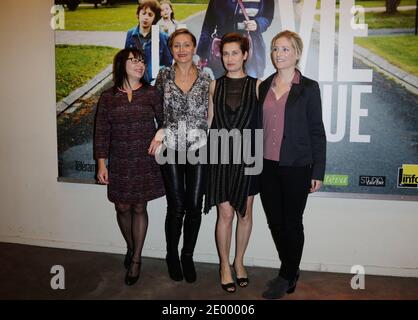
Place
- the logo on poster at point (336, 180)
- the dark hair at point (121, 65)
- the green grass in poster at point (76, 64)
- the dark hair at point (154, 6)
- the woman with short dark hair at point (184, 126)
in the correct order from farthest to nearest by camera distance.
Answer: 1. the green grass in poster at point (76, 64)
2. the dark hair at point (154, 6)
3. the logo on poster at point (336, 180)
4. the dark hair at point (121, 65)
5. the woman with short dark hair at point (184, 126)

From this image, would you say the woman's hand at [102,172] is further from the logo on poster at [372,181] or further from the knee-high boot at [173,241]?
the logo on poster at [372,181]

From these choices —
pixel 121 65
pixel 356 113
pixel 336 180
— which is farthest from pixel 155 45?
pixel 336 180

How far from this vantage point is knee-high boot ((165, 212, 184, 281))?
2611 millimetres

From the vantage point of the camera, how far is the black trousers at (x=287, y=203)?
7.75 ft

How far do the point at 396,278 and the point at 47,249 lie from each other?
2784 millimetres

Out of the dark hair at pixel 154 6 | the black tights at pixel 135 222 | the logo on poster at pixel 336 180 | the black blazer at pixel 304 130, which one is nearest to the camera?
the black blazer at pixel 304 130

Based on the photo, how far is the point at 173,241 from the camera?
2635 mm

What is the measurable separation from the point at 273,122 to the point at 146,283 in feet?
4.60

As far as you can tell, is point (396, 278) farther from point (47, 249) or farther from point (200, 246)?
point (47, 249)

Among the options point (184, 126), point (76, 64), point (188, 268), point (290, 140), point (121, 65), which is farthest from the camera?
point (76, 64)

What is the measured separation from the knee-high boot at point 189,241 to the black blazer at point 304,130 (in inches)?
27.6

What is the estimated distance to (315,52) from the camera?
2.75 meters

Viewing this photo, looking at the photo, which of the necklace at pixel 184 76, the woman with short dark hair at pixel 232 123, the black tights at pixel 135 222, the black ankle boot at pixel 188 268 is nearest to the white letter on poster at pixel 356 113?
the woman with short dark hair at pixel 232 123

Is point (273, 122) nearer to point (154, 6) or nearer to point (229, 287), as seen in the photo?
point (229, 287)
